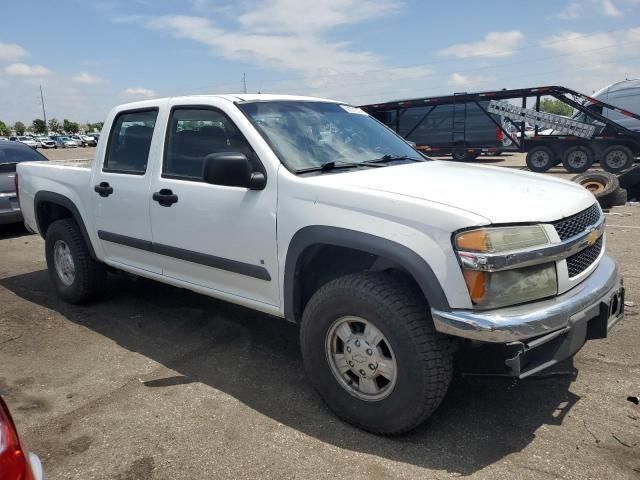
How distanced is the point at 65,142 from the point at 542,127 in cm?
5370

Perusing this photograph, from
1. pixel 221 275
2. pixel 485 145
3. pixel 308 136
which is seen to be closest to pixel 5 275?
pixel 221 275

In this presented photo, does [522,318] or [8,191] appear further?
[8,191]

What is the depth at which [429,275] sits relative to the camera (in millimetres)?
2527

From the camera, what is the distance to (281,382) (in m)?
3.51

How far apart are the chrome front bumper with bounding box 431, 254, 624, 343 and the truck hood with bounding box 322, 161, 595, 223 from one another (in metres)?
0.41

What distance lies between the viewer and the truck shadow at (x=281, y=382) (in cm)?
278

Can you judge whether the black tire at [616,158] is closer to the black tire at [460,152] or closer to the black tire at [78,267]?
the black tire at [460,152]

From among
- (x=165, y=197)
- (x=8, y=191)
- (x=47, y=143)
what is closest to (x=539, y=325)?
(x=165, y=197)

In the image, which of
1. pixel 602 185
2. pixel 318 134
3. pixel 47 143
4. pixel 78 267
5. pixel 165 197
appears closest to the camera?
pixel 318 134

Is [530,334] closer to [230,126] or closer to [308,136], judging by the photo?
[308,136]

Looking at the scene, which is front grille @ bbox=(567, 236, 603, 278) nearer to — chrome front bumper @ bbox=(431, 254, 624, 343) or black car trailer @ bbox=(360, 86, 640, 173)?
chrome front bumper @ bbox=(431, 254, 624, 343)

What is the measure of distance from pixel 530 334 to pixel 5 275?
6078 millimetres

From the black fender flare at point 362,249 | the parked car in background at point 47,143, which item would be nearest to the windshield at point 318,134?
the black fender flare at point 362,249

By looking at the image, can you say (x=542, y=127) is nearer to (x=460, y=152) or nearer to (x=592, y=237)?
(x=460, y=152)
